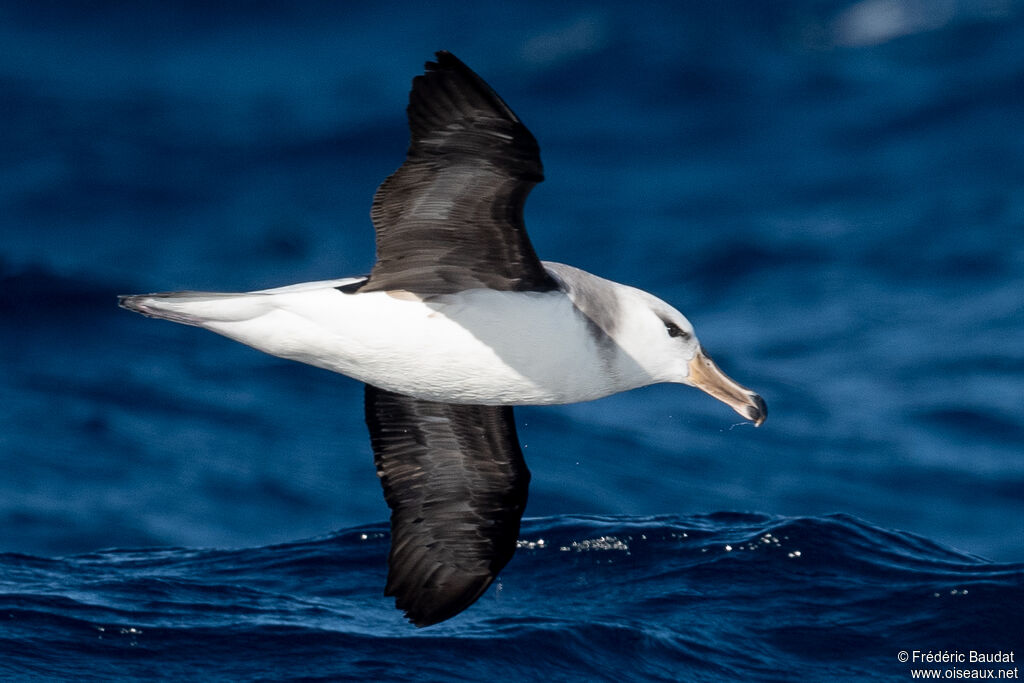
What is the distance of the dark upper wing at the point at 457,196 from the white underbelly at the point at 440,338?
3.5 inches

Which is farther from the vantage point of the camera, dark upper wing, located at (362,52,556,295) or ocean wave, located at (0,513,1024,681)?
ocean wave, located at (0,513,1024,681)

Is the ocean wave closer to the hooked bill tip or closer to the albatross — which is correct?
the albatross

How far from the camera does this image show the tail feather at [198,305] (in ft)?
17.0

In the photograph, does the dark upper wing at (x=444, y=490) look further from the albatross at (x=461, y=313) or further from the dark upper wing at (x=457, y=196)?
the dark upper wing at (x=457, y=196)

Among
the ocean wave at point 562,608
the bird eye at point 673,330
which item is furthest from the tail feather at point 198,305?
the ocean wave at point 562,608

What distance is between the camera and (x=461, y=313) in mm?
5379

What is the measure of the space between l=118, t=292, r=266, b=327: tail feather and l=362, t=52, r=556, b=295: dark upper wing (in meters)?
0.50

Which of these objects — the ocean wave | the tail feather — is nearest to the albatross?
the tail feather

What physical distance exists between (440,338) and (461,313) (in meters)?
0.14

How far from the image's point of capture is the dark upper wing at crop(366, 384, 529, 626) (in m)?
6.27

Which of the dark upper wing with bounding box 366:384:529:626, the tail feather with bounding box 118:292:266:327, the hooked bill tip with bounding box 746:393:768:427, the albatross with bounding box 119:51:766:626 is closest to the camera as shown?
the albatross with bounding box 119:51:766:626

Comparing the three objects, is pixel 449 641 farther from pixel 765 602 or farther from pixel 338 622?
pixel 765 602

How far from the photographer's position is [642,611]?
8.62 m

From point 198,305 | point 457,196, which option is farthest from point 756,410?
point 198,305
